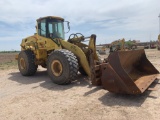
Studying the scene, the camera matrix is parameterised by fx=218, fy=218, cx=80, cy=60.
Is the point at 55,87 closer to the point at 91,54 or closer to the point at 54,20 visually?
the point at 91,54

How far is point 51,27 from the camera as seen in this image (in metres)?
8.86

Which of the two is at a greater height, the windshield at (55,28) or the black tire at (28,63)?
the windshield at (55,28)

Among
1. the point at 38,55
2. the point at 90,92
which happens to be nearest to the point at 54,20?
the point at 38,55

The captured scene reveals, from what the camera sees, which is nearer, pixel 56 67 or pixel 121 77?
pixel 121 77

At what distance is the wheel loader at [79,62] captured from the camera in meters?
5.38

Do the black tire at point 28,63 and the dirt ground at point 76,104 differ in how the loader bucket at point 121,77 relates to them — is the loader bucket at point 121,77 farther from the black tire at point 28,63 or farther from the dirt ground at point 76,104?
the black tire at point 28,63

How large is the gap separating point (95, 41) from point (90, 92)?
2231 millimetres

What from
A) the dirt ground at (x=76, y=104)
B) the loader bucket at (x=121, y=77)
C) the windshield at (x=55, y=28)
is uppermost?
the windshield at (x=55, y=28)

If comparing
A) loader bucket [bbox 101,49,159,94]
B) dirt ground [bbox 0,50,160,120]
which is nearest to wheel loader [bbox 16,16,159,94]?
loader bucket [bbox 101,49,159,94]

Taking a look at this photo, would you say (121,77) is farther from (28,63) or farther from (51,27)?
(28,63)

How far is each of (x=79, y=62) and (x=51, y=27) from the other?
2248mm

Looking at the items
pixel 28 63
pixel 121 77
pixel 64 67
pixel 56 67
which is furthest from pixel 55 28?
pixel 121 77

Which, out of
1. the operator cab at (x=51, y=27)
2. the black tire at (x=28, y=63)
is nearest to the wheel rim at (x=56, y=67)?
the operator cab at (x=51, y=27)

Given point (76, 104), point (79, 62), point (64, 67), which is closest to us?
point (76, 104)
